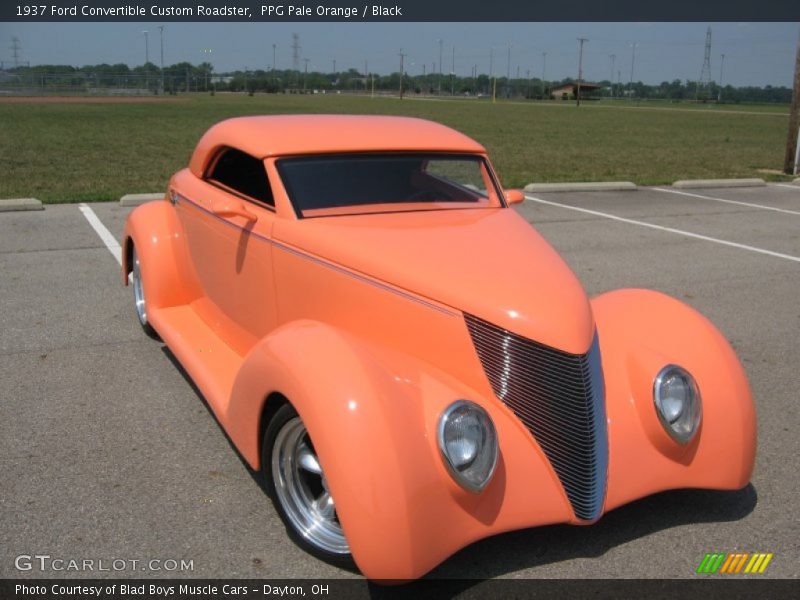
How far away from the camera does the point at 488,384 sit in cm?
310

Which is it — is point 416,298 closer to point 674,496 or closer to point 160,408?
point 674,496

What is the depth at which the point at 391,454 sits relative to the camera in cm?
268

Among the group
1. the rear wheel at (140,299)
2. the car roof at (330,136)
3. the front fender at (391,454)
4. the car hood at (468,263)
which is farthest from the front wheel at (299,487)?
the rear wheel at (140,299)

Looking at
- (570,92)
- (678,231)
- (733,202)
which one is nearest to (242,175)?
(678,231)

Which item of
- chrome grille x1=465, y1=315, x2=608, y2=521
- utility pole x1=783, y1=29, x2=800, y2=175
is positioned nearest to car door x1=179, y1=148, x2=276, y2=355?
chrome grille x1=465, y1=315, x2=608, y2=521

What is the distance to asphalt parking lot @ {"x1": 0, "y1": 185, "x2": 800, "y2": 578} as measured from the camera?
3131 millimetres

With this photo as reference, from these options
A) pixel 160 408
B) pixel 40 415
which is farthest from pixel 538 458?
pixel 40 415

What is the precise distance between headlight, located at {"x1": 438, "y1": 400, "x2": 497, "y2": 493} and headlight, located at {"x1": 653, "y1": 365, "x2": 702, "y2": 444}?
849mm

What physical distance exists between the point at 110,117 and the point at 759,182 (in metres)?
27.3

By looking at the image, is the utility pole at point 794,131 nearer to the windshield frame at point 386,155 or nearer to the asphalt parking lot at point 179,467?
the asphalt parking lot at point 179,467

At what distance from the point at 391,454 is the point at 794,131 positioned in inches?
658

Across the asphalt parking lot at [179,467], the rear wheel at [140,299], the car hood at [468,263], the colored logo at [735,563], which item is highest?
the car hood at [468,263]

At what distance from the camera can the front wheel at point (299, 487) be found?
10.1ft

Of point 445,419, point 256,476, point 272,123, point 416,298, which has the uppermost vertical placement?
point 272,123
